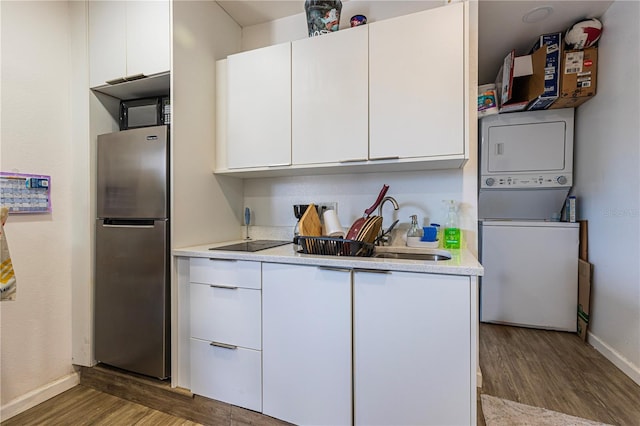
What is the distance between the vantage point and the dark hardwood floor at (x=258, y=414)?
1488 millimetres

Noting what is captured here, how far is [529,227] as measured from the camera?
103 inches

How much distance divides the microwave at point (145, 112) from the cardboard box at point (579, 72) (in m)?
2.86

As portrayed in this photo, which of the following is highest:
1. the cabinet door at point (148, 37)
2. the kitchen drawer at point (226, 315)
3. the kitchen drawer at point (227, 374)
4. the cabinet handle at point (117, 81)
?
the cabinet door at point (148, 37)

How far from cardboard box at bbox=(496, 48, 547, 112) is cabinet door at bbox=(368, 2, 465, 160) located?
129cm

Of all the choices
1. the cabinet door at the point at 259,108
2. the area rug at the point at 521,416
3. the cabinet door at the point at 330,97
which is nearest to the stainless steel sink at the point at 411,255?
the cabinet door at the point at 330,97

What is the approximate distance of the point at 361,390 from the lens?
1.22m

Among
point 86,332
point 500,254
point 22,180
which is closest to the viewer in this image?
point 22,180

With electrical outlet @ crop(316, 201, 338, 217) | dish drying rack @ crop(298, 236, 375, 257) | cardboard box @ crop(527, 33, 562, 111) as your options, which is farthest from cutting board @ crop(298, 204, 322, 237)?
cardboard box @ crop(527, 33, 562, 111)

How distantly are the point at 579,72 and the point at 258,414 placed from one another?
3.16 metres

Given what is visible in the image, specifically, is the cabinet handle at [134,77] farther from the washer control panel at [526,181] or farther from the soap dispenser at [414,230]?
the washer control panel at [526,181]

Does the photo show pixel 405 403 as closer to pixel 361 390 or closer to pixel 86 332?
pixel 361 390

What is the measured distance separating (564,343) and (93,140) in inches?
147

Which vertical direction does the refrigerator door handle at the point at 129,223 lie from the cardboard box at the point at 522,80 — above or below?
below

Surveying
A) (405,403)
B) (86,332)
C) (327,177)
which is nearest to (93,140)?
(86,332)
